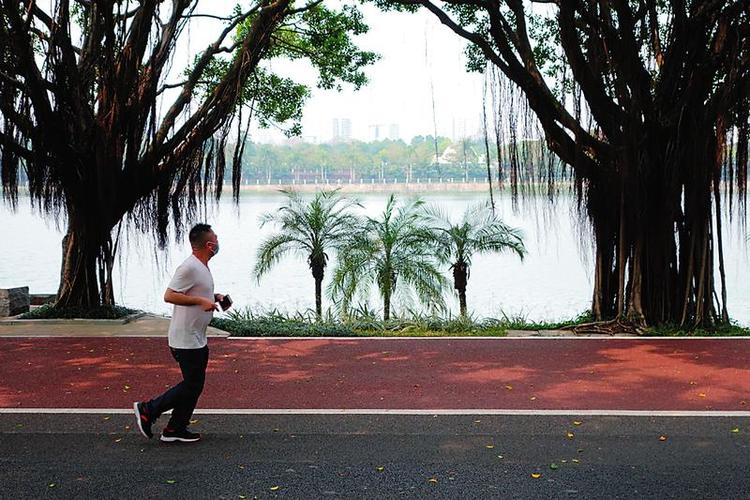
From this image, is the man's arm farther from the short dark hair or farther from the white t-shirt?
the short dark hair

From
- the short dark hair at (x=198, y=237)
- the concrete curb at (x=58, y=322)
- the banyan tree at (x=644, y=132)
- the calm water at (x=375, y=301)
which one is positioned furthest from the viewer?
the calm water at (x=375, y=301)

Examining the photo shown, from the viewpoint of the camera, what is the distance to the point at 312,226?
1925 centimetres

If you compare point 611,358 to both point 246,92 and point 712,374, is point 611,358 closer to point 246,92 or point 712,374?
point 712,374

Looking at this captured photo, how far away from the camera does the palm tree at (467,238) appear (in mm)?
18453

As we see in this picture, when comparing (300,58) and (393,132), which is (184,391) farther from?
(393,132)

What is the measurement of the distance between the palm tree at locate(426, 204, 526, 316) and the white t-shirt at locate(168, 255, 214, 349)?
12.0m

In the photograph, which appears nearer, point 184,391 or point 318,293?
point 184,391

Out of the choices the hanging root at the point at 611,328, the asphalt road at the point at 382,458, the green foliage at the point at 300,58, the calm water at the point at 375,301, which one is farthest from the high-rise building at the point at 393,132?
the asphalt road at the point at 382,458

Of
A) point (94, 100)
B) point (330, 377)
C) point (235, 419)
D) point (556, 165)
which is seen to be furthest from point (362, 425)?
point (94, 100)

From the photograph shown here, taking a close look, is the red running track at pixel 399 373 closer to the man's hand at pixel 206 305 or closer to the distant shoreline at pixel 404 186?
the man's hand at pixel 206 305

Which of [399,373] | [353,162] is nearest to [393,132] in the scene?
[353,162]

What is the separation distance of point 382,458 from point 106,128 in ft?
30.3

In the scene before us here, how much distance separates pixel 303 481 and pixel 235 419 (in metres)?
1.98

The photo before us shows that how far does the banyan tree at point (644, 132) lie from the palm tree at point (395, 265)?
14.4ft
